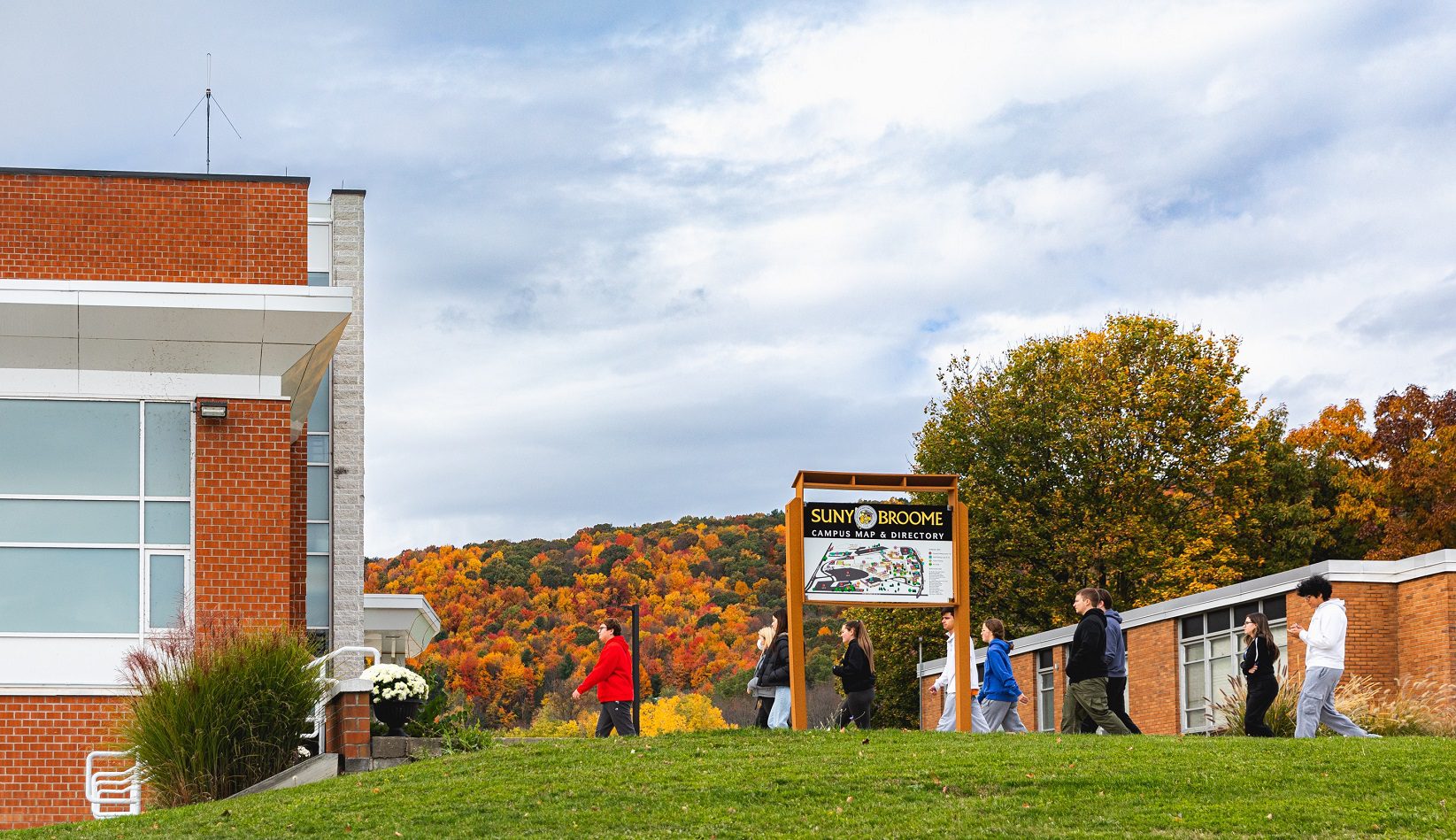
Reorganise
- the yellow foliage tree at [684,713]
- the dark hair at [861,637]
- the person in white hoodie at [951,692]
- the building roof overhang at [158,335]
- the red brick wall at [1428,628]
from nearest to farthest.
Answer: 1. the dark hair at [861,637]
2. the person in white hoodie at [951,692]
3. the building roof overhang at [158,335]
4. the red brick wall at [1428,628]
5. the yellow foliage tree at [684,713]

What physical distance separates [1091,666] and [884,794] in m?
4.65

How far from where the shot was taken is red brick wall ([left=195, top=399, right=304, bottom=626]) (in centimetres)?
1809

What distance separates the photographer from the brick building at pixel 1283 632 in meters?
25.9

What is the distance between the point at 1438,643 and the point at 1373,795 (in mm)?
15660

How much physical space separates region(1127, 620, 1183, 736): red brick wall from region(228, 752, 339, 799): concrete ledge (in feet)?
64.5

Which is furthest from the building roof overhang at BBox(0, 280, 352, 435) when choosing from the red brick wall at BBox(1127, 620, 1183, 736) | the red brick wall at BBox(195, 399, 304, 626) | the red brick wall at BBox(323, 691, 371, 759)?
the red brick wall at BBox(1127, 620, 1183, 736)

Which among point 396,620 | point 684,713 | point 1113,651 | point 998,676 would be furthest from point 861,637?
point 684,713

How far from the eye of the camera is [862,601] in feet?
59.4

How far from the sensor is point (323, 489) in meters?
27.7

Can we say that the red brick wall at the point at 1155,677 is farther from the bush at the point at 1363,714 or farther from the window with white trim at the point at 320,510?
the window with white trim at the point at 320,510

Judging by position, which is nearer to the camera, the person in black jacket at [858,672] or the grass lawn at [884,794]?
the grass lawn at [884,794]

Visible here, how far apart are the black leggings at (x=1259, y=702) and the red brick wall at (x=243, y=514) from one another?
34.7 feet

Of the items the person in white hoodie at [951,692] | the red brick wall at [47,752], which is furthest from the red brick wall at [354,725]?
the person in white hoodie at [951,692]

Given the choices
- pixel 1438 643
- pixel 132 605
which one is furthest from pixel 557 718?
pixel 132 605
